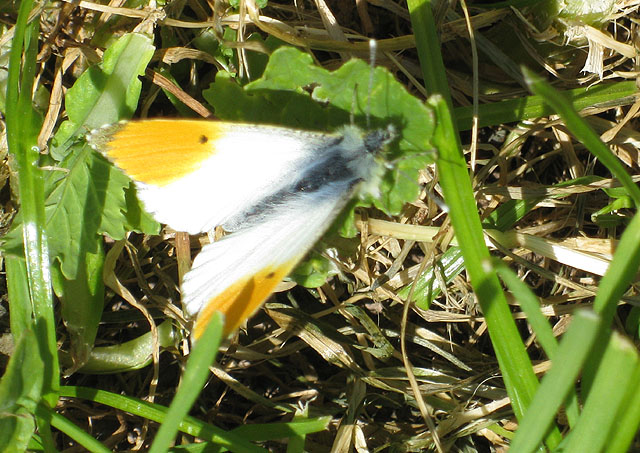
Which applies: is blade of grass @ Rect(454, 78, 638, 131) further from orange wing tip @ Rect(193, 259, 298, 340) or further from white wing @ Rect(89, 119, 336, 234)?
orange wing tip @ Rect(193, 259, 298, 340)

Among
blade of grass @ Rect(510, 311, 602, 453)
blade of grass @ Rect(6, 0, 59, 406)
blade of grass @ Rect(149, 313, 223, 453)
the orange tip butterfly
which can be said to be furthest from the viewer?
blade of grass @ Rect(6, 0, 59, 406)

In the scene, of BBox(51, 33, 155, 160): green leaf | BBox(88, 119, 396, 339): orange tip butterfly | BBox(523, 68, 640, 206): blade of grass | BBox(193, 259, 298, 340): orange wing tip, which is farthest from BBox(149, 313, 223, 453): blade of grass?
BBox(51, 33, 155, 160): green leaf

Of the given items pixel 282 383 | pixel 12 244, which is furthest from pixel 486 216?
pixel 12 244

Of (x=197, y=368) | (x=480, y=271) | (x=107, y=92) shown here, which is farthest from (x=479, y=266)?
(x=107, y=92)

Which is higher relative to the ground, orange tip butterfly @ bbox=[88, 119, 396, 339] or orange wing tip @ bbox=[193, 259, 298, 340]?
orange tip butterfly @ bbox=[88, 119, 396, 339]

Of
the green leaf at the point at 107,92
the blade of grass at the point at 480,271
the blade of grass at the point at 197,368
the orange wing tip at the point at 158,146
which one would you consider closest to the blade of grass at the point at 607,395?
the blade of grass at the point at 480,271

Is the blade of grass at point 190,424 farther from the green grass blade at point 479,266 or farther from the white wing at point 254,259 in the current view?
the green grass blade at point 479,266

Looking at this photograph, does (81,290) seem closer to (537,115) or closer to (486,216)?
(486,216)
